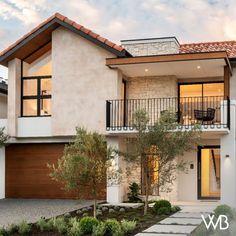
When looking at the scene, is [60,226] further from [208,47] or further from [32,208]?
[208,47]

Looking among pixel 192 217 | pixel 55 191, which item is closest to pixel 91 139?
pixel 192 217

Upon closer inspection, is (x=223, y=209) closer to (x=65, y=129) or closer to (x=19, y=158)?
(x=65, y=129)

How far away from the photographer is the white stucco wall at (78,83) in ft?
70.5

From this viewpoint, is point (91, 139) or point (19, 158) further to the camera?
point (19, 158)

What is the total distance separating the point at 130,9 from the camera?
18453 millimetres

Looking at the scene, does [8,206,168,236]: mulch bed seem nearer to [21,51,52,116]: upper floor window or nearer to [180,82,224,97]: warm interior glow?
[180,82,224,97]: warm interior glow

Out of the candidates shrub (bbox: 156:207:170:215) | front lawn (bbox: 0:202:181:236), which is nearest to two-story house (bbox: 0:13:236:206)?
shrub (bbox: 156:207:170:215)

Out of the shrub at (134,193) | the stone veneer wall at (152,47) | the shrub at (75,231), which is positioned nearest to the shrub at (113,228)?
the shrub at (75,231)

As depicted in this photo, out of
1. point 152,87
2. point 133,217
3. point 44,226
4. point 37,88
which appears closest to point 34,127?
point 37,88

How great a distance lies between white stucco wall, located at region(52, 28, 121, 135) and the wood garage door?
1.67 meters

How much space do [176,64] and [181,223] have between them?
26.5 ft

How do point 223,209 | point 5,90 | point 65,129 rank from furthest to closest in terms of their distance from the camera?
point 5,90, point 65,129, point 223,209

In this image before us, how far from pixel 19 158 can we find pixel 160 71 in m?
7.56

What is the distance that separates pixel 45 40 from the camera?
76.0ft
